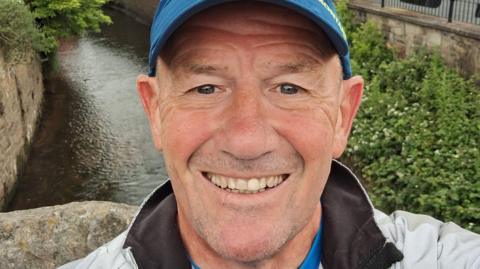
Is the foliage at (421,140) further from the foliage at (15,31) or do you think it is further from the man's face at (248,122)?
the foliage at (15,31)

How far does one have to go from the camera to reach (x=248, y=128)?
146 cm

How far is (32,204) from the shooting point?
10477mm

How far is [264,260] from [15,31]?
35.9 ft

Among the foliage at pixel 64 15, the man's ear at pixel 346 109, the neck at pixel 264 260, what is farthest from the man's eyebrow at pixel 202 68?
the foliage at pixel 64 15

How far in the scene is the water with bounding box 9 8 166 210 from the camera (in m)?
11.0

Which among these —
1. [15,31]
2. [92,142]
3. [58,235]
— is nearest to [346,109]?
[58,235]

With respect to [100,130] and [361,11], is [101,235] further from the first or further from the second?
[100,130]

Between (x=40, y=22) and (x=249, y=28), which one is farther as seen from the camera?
(x=40, y=22)

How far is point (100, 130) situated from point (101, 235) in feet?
33.5

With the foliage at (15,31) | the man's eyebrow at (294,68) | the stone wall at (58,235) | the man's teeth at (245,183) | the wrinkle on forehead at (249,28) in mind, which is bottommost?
the foliage at (15,31)

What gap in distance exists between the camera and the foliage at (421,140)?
5.89m

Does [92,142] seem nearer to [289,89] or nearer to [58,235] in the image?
[58,235]

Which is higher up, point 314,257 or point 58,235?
point 314,257

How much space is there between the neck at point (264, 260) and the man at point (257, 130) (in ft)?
0.08
